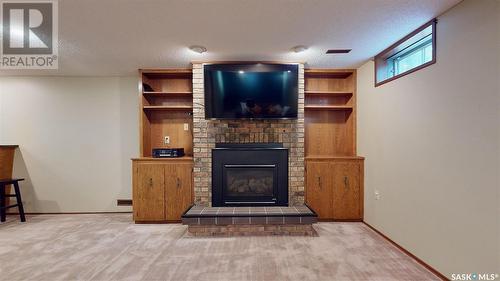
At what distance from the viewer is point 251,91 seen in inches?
136

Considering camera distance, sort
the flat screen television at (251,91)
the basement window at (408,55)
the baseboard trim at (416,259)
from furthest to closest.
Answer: the flat screen television at (251,91), the basement window at (408,55), the baseboard trim at (416,259)

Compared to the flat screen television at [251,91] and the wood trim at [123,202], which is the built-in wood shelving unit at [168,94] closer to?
the flat screen television at [251,91]

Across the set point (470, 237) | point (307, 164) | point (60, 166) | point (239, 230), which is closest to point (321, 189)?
point (307, 164)

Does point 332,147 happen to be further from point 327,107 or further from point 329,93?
point 329,93

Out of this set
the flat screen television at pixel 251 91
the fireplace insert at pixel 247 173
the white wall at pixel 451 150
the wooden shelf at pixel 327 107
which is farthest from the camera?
the wooden shelf at pixel 327 107

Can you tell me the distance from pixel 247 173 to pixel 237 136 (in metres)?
0.58

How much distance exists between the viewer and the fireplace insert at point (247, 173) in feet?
11.8

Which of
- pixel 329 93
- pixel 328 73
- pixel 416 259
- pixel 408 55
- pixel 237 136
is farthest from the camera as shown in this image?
pixel 328 73

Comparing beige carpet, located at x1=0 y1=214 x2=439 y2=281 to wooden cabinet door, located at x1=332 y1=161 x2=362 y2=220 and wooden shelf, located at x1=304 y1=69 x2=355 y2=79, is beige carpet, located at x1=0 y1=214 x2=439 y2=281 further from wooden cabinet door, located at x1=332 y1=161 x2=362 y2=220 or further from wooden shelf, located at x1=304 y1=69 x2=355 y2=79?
wooden shelf, located at x1=304 y1=69 x2=355 y2=79

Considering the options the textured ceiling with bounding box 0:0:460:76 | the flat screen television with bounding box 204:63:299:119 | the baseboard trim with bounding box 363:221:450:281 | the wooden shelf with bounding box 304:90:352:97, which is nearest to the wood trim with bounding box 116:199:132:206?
the flat screen television with bounding box 204:63:299:119

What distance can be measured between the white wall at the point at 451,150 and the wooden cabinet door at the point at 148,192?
3.06m

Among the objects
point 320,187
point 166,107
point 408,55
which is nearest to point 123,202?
point 166,107

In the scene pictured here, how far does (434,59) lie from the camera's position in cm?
224

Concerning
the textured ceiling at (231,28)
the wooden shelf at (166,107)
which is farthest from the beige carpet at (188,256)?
the textured ceiling at (231,28)
